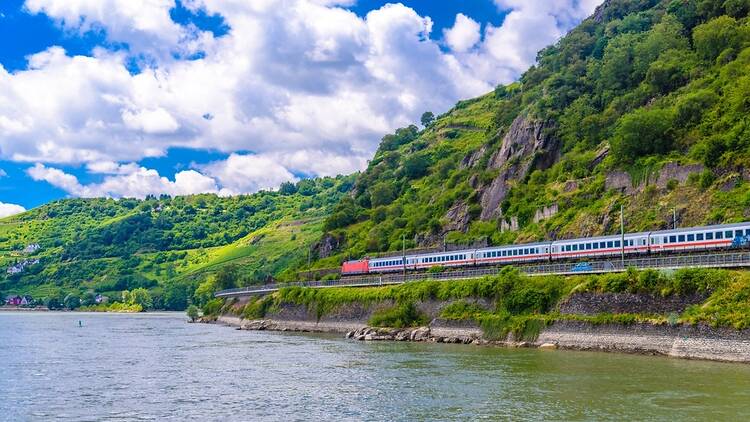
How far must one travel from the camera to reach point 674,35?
12331 centimetres

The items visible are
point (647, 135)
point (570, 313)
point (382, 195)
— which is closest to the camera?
point (570, 313)

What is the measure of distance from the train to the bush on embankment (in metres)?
10.1

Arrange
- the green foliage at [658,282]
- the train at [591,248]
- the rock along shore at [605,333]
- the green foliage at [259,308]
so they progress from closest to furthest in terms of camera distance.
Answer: the rock along shore at [605,333] → the green foliage at [658,282] → the train at [591,248] → the green foliage at [259,308]

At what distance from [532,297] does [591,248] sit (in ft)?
48.6

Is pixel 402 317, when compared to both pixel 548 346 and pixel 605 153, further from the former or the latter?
pixel 605 153

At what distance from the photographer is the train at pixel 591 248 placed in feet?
212

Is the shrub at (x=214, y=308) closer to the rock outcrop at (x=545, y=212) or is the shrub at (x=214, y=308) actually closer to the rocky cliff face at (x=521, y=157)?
the rocky cliff face at (x=521, y=157)

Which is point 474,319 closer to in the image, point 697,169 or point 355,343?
point 355,343

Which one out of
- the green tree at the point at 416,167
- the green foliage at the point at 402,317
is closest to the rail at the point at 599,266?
the green foliage at the point at 402,317

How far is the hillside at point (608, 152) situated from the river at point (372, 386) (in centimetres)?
3502

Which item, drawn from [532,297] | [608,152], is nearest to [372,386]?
[532,297]

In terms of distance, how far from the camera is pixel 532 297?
6731 cm

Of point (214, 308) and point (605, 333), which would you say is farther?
point (214, 308)

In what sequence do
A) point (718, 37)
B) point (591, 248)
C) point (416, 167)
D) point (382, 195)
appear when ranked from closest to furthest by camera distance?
1. point (591, 248)
2. point (718, 37)
3. point (382, 195)
4. point (416, 167)
